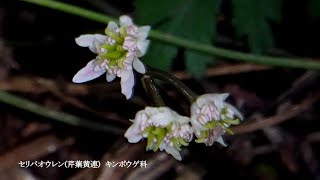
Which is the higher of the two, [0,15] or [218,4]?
[0,15]

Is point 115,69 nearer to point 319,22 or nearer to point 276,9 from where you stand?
point 276,9

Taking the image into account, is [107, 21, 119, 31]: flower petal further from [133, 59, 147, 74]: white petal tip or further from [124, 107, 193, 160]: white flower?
Result: [124, 107, 193, 160]: white flower

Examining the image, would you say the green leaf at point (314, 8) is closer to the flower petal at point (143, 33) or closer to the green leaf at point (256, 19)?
the green leaf at point (256, 19)

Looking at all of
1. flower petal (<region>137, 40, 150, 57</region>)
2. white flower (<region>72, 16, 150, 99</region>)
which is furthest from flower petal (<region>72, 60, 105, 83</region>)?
flower petal (<region>137, 40, 150, 57</region>)

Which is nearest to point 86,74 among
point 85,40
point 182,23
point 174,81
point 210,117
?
point 85,40

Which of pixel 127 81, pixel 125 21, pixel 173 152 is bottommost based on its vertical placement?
pixel 173 152

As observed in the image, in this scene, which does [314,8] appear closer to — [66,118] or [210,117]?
[210,117]

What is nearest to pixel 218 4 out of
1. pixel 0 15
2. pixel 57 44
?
pixel 57 44
